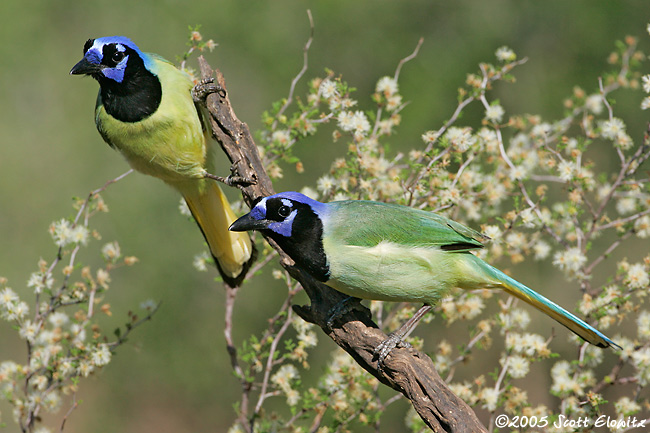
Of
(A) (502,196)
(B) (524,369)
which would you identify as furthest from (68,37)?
(B) (524,369)

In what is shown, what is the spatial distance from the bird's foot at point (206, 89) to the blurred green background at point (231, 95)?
312cm

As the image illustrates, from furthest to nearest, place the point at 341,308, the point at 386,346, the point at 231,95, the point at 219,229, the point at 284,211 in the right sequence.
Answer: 1. the point at 231,95
2. the point at 219,229
3. the point at 341,308
4. the point at 284,211
5. the point at 386,346

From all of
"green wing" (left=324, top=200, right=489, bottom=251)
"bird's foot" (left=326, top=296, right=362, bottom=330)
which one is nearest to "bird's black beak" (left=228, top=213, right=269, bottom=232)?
"green wing" (left=324, top=200, right=489, bottom=251)

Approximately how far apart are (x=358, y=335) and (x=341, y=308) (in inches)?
6.7

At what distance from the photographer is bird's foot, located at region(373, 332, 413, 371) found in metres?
3.08

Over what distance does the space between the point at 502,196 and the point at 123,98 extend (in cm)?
220

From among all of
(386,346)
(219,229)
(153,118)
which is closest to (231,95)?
(219,229)

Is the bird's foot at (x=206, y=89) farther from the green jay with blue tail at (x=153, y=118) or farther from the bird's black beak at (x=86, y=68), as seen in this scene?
the bird's black beak at (x=86, y=68)

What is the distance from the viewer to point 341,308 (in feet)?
11.0

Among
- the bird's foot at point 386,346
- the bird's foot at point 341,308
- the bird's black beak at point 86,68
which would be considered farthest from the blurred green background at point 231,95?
the bird's foot at point 386,346

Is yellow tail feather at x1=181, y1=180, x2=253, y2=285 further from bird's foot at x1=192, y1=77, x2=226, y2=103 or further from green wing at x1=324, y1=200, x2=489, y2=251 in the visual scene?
green wing at x1=324, y1=200, x2=489, y2=251

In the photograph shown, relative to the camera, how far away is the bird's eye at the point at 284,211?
3.21 m

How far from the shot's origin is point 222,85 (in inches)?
143

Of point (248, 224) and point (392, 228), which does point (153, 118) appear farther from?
point (392, 228)
